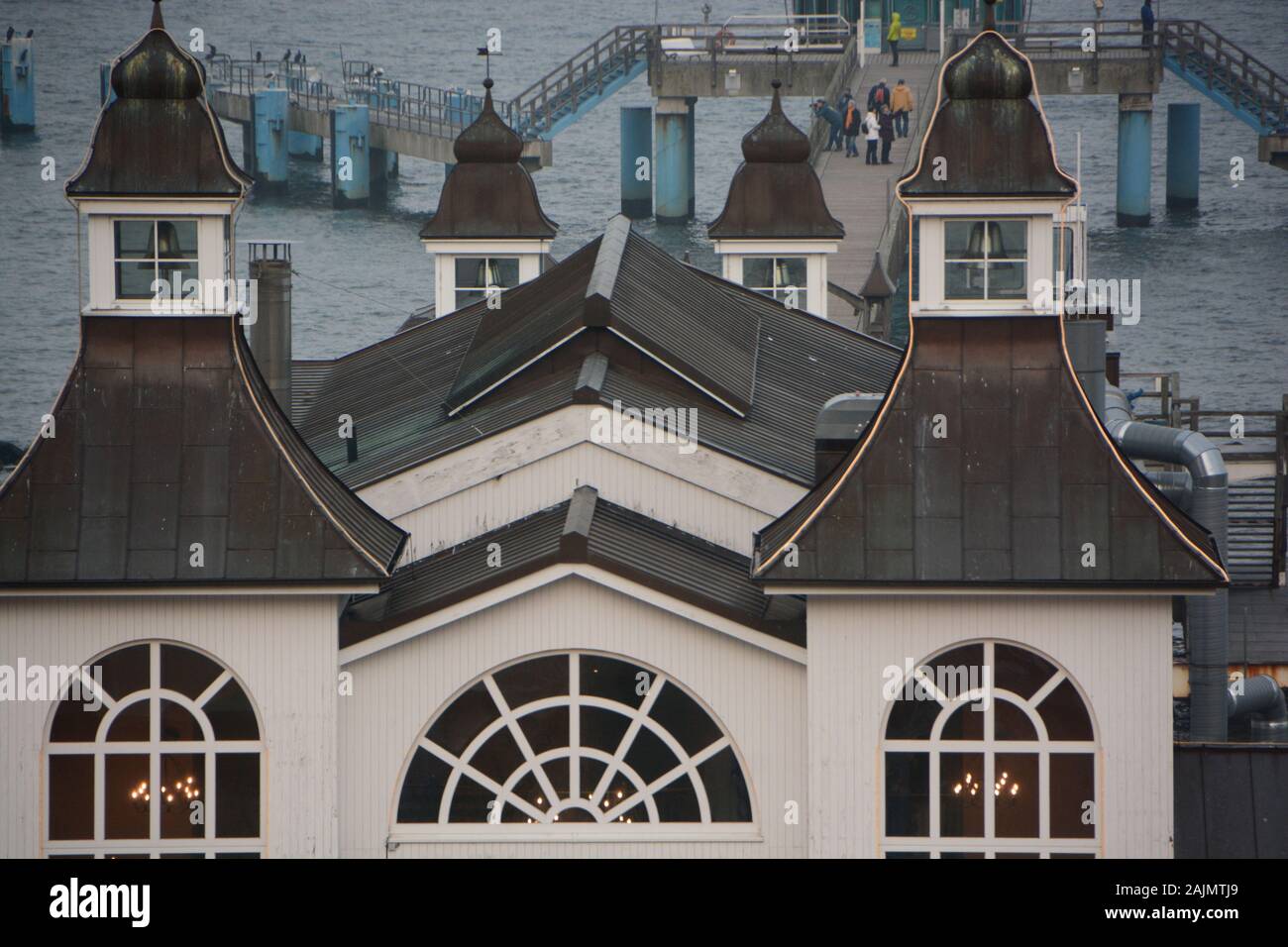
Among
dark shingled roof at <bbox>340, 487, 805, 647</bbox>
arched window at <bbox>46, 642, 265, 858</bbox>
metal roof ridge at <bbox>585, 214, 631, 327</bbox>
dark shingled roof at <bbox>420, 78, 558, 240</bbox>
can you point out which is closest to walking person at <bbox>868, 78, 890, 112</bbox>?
dark shingled roof at <bbox>420, 78, 558, 240</bbox>

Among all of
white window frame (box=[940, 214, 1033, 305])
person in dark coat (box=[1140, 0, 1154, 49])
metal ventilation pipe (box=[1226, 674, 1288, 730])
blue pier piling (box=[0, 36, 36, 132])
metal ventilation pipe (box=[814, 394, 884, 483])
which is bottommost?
metal ventilation pipe (box=[1226, 674, 1288, 730])

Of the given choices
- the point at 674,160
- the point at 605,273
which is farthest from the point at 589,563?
the point at 674,160

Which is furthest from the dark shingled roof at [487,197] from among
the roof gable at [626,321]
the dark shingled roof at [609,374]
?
the roof gable at [626,321]

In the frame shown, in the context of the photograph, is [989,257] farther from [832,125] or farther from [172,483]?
[832,125]

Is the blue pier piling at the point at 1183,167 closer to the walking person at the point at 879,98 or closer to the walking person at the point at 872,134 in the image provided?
the walking person at the point at 879,98

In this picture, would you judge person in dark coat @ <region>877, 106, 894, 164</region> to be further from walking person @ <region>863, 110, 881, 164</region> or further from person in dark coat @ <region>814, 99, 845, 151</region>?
person in dark coat @ <region>814, 99, 845, 151</region>

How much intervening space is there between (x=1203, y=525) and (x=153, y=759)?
14260 millimetres

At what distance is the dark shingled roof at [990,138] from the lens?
27.6 m

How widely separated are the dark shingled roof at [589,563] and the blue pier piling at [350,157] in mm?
81012

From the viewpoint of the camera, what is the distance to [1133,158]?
10419 centimetres

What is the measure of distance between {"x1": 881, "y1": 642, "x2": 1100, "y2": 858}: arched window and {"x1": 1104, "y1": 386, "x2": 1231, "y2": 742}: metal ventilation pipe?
A: 15.5ft

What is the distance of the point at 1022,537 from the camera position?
2705 centimetres

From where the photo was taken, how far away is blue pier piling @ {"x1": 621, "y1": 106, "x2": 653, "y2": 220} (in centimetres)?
11444
